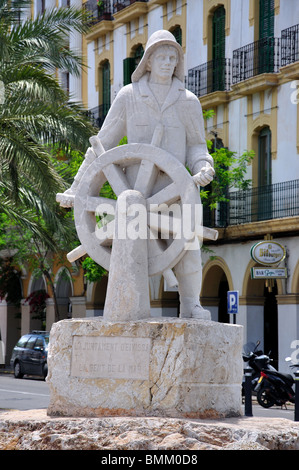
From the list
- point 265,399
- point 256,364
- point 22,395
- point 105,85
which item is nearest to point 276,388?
point 265,399

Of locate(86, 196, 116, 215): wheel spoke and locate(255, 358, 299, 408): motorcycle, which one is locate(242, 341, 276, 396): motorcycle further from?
locate(86, 196, 116, 215): wheel spoke

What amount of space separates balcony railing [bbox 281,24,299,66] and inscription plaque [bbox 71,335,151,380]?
19957 mm

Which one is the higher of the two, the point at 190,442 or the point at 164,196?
the point at 164,196

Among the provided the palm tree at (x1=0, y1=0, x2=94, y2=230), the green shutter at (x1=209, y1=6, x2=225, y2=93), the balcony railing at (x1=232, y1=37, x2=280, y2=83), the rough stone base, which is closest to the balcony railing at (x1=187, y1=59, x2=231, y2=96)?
the green shutter at (x1=209, y1=6, x2=225, y2=93)

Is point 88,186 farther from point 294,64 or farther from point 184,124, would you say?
point 294,64

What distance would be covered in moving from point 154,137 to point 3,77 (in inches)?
347

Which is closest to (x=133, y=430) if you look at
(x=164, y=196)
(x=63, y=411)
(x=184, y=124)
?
(x=63, y=411)

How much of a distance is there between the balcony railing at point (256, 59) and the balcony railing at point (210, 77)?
48cm

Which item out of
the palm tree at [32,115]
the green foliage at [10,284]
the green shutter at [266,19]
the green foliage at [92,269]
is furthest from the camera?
the green foliage at [10,284]

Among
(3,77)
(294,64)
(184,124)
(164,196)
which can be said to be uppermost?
(294,64)

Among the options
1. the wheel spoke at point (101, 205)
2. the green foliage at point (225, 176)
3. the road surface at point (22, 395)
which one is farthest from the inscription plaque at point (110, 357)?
the green foliage at point (225, 176)

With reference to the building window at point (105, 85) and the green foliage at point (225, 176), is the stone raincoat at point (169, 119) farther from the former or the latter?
the building window at point (105, 85)

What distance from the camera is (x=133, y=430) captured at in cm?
876

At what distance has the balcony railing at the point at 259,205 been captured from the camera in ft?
94.2
